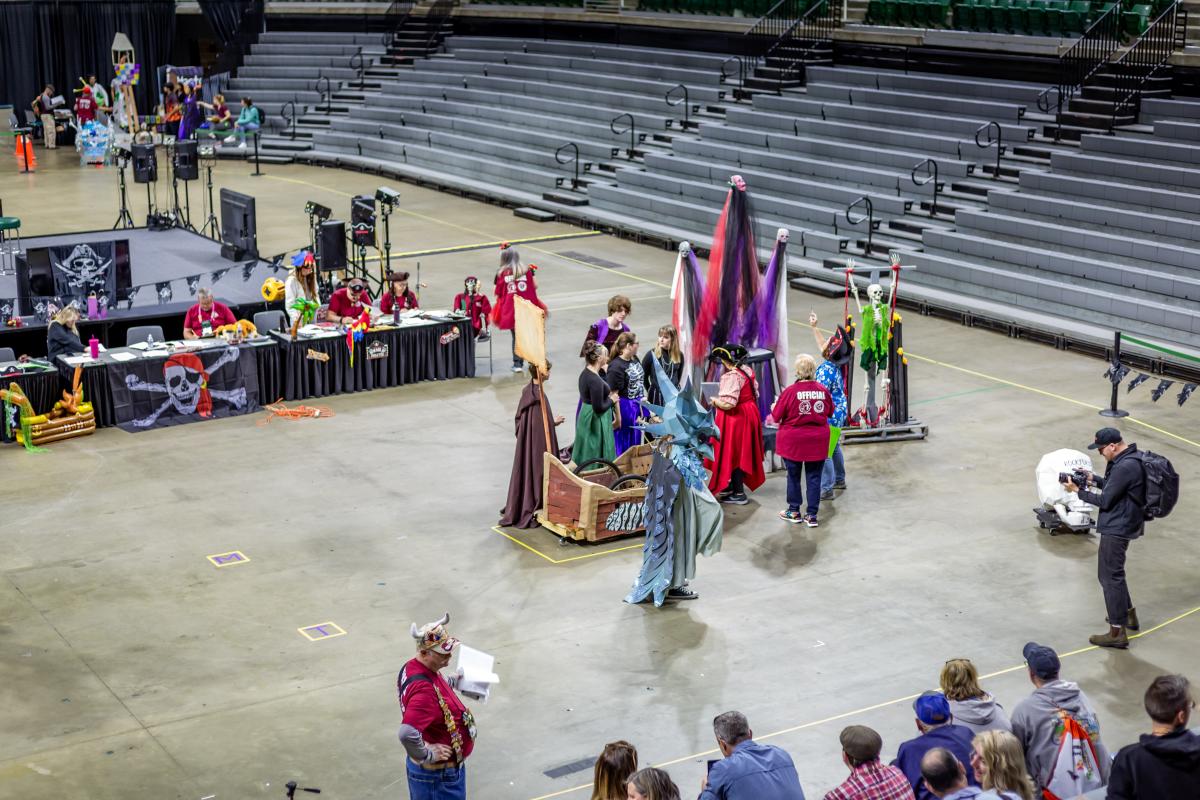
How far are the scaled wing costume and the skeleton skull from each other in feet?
21.9

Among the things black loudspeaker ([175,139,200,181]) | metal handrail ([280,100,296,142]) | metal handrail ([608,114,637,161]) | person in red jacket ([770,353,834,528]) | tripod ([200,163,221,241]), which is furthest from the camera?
metal handrail ([280,100,296,142])

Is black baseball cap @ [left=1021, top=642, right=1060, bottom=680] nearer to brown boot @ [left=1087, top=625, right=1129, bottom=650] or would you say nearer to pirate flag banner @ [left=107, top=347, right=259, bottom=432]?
brown boot @ [left=1087, top=625, right=1129, bottom=650]

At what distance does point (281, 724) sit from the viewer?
32.2ft

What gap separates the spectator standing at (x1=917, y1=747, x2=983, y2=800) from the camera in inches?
249

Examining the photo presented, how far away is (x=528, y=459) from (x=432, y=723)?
570 centimetres

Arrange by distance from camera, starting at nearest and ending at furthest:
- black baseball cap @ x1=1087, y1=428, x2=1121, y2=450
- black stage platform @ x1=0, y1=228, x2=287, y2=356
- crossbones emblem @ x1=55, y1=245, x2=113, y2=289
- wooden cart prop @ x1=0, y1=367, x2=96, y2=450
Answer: black baseball cap @ x1=1087, y1=428, x2=1121, y2=450
wooden cart prop @ x1=0, y1=367, x2=96, y2=450
black stage platform @ x1=0, y1=228, x2=287, y2=356
crossbones emblem @ x1=55, y1=245, x2=113, y2=289

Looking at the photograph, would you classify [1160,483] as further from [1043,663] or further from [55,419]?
[55,419]

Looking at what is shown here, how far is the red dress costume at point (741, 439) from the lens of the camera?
44.2ft

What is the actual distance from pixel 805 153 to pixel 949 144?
2.73 m

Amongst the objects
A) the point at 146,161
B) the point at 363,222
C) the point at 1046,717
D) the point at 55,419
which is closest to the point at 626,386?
the point at 55,419

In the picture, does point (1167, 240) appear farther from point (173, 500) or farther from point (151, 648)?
point (151, 648)

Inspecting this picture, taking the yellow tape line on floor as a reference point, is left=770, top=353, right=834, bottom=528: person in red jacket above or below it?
above

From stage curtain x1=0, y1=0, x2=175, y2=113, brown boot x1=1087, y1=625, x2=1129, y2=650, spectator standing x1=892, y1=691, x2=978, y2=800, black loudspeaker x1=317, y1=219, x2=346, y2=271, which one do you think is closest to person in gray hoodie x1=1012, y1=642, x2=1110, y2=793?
spectator standing x1=892, y1=691, x2=978, y2=800

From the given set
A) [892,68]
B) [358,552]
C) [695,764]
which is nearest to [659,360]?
[358,552]
